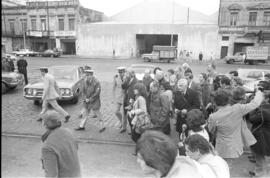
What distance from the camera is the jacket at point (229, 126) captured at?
10.8 feet

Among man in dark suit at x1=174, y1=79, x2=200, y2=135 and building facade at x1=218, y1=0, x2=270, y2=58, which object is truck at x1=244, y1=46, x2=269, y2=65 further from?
man in dark suit at x1=174, y1=79, x2=200, y2=135

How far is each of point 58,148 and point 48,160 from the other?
0.17 metres

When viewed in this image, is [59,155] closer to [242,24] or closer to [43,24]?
[242,24]

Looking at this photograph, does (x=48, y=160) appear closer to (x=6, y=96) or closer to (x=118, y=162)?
(x=118, y=162)

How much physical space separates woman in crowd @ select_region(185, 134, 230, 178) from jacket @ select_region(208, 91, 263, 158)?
114 cm

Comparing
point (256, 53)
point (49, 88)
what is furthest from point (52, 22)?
point (49, 88)

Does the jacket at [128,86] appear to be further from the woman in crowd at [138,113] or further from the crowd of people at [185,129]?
the woman in crowd at [138,113]

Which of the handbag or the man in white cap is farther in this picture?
the man in white cap

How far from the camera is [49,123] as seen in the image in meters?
2.87

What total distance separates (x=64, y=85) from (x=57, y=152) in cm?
629

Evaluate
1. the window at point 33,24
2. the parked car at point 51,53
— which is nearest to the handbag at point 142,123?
the parked car at point 51,53

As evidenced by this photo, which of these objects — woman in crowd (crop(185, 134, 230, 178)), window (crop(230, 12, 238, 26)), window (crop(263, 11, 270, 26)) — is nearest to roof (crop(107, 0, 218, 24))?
window (crop(230, 12, 238, 26))

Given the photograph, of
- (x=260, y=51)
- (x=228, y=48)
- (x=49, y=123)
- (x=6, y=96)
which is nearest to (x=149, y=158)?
(x=49, y=123)

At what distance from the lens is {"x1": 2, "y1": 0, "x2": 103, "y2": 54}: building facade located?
137 ft
